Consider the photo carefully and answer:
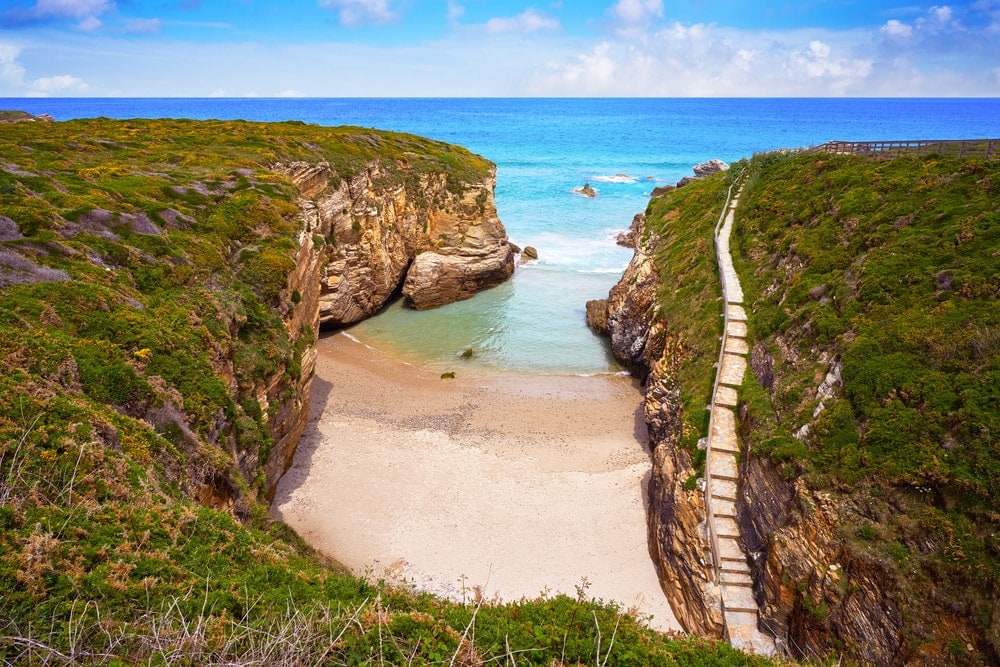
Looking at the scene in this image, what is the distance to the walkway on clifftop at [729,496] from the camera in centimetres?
1396

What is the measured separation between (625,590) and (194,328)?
16.2m

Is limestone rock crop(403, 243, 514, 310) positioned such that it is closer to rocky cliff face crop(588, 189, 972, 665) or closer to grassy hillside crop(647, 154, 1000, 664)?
grassy hillside crop(647, 154, 1000, 664)

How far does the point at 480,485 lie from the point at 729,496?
954cm

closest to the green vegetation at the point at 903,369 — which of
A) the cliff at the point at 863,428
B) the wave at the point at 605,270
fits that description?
the cliff at the point at 863,428

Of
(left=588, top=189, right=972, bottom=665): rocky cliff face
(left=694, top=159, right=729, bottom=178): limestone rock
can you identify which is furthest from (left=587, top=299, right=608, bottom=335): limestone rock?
(left=694, top=159, right=729, bottom=178): limestone rock

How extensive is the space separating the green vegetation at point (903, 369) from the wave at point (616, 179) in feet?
218

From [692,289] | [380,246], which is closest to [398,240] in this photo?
[380,246]

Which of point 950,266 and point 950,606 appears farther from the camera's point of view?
point 950,266

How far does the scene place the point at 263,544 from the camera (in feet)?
35.1

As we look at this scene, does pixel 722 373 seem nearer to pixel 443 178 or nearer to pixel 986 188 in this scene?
pixel 986 188

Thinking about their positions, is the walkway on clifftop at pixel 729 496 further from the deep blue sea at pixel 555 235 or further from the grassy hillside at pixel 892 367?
the deep blue sea at pixel 555 235

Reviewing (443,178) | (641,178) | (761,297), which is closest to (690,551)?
(761,297)

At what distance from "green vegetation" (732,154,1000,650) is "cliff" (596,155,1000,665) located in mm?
41

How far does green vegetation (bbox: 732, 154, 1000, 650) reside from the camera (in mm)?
11172
